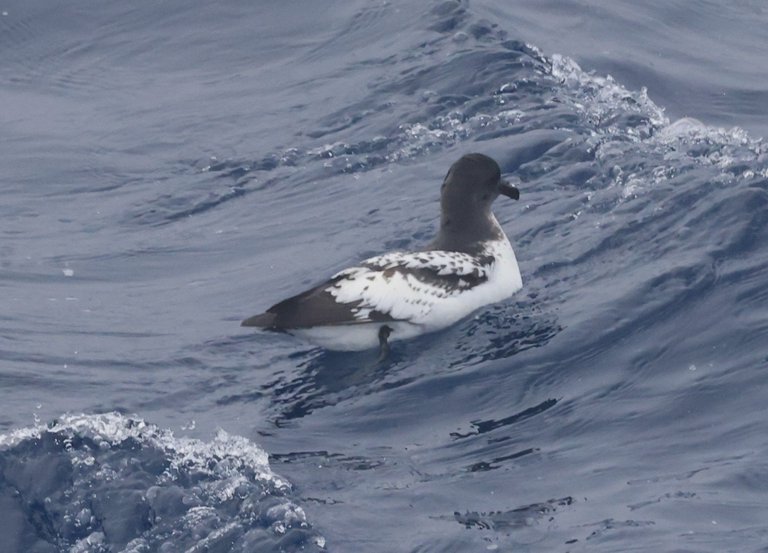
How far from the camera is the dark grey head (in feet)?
42.9

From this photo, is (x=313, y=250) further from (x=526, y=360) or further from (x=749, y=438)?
(x=749, y=438)

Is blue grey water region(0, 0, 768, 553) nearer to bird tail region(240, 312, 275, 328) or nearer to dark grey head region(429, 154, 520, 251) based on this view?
bird tail region(240, 312, 275, 328)

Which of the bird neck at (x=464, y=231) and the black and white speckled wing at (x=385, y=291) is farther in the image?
the bird neck at (x=464, y=231)

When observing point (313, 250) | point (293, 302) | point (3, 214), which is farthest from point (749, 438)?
point (3, 214)

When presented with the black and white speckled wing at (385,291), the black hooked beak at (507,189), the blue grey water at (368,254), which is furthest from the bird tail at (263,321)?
the black hooked beak at (507,189)

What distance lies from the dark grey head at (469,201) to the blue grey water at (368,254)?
65 cm

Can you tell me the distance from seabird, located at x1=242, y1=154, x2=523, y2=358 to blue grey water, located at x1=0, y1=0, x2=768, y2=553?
0.19 meters

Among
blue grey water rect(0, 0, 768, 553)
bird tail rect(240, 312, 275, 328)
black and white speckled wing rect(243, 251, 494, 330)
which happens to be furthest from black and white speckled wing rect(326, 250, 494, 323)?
bird tail rect(240, 312, 275, 328)

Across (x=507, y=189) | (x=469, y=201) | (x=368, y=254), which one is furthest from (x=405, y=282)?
(x=368, y=254)

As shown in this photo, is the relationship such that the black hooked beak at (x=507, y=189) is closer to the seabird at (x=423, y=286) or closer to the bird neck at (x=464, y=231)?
the seabird at (x=423, y=286)

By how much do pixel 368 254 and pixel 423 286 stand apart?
2.02 m

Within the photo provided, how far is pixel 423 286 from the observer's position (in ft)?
39.8

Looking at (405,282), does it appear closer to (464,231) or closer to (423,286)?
(423,286)

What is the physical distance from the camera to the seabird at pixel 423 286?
11.6 meters
